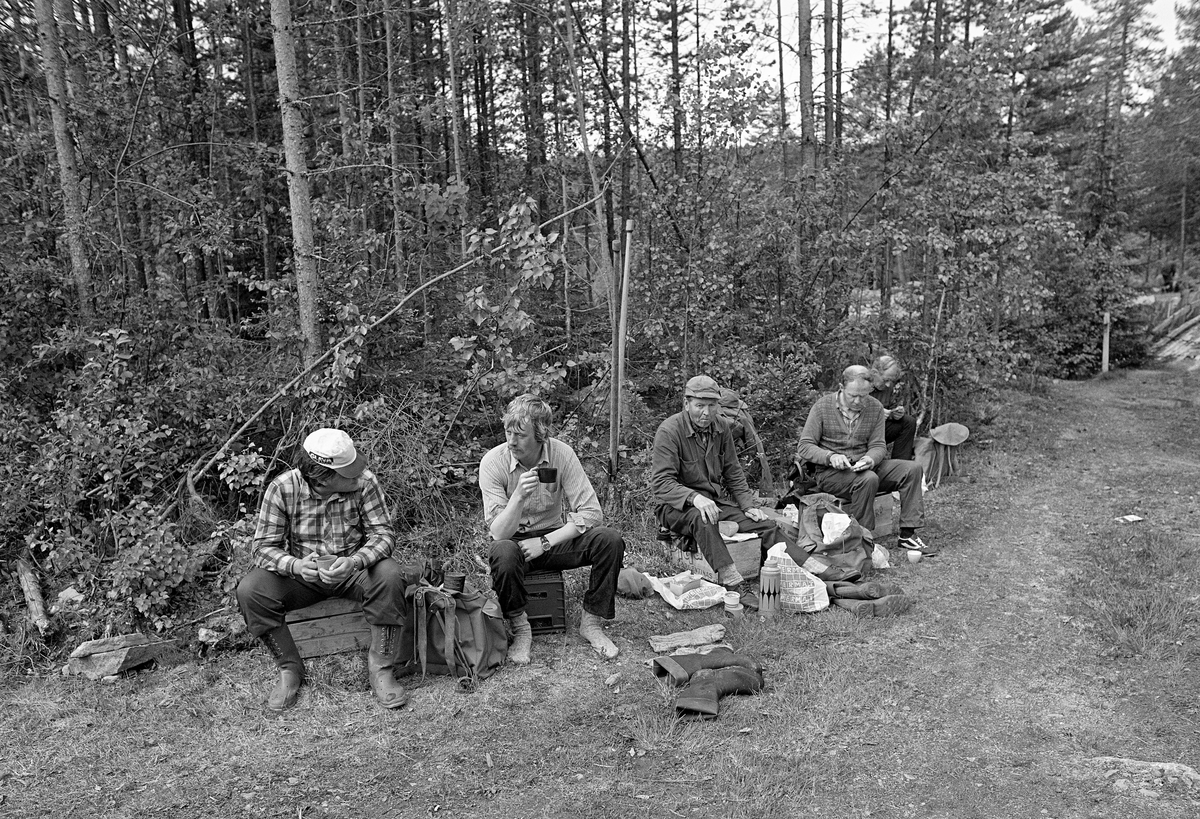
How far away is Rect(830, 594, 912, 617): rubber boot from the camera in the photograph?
436cm

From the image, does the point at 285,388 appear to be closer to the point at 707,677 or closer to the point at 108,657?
the point at 108,657

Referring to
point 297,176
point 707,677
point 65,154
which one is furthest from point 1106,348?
point 65,154

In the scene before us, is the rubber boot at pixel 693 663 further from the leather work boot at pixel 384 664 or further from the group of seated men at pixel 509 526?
the leather work boot at pixel 384 664

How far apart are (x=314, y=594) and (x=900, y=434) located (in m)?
4.77

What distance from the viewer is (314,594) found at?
3629 mm

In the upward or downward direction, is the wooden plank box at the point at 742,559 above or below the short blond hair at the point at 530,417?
below

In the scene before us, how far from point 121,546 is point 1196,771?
5.11 metres

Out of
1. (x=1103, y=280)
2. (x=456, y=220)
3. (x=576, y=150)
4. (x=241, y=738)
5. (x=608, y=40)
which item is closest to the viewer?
(x=241, y=738)

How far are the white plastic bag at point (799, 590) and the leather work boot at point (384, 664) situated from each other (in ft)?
6.86

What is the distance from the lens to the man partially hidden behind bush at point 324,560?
11.2 ft

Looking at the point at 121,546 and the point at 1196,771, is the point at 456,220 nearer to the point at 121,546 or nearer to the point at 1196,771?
the point at 121,546

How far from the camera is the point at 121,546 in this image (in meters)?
4.41

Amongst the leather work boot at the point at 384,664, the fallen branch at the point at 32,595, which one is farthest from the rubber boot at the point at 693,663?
the fallen branch at the point at 32,595

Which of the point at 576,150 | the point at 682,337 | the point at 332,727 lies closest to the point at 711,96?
the point at 682,337
